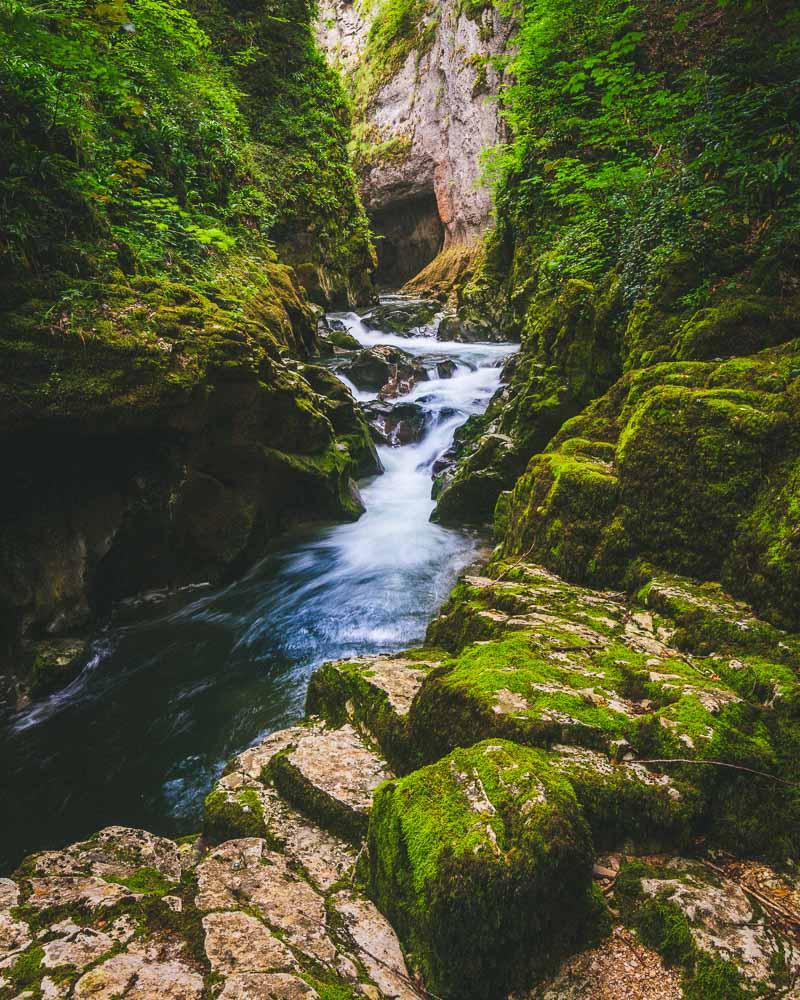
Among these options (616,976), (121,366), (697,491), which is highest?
(121,366)

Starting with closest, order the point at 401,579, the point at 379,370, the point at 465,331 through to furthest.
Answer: the point at 401,579, the point at 379,370, the point at 465,331

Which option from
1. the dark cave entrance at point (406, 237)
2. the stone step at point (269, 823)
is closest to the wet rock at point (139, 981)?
the stone step at point (269, 823)

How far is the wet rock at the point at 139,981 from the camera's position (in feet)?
4.87

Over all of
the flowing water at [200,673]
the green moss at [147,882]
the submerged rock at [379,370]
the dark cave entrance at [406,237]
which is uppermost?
the dark cave entrance at [406,237]

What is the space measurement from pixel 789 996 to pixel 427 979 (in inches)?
39.5

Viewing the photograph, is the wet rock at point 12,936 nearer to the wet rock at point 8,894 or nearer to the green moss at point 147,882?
the wet rock at point 8,894

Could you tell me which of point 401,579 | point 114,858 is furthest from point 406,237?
point 114,858

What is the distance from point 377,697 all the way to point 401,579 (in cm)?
456

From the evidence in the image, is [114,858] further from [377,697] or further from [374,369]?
[374,369]

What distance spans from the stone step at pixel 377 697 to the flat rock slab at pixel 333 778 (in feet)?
0.32

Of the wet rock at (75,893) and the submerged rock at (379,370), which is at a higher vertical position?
the submerged rock at (379,370)

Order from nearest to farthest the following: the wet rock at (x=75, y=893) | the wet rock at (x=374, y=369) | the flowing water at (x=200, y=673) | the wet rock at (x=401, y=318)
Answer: the wet rock at (x=75, y=893)
the flowing water at (x=200, y=673)
the wet rock at (x=374, y=369)
the wet rock at (x=401, y=318)

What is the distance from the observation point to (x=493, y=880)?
1.49 meters

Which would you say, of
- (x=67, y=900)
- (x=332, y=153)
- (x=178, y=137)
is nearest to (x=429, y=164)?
(x=332, y=153)
